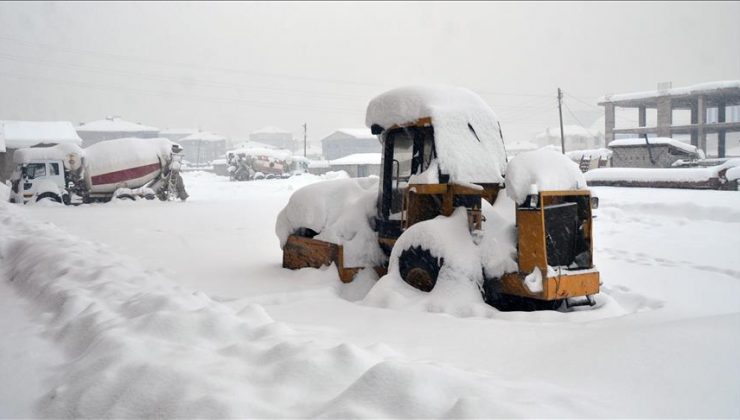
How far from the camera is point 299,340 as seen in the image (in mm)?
3557

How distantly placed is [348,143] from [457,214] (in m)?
66.4

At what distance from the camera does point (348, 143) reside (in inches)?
2822

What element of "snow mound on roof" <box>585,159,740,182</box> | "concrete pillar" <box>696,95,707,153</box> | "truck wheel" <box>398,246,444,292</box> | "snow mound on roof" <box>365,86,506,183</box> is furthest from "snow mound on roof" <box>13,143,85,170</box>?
"concrete pillar" <box>696,95,707,153</box>

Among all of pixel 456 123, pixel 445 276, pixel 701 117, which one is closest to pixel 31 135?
pixel 456 123

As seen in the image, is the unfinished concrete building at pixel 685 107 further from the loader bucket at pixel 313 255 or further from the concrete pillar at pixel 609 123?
the loader bucket at pixel 313 255

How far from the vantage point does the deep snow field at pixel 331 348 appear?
2.71 meters

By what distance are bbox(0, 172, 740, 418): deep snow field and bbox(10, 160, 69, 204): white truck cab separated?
16596 mm

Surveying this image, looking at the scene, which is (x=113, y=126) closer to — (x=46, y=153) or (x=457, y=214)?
(x=46, y=153)

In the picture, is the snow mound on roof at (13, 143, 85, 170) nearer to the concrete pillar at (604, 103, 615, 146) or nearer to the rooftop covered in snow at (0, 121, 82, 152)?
the rooftop covered in snow at (0, 121, 82, 152)

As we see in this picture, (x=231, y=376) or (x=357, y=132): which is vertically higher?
(x=357, y=132)

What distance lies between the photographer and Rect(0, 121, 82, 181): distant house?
37250 millimetres

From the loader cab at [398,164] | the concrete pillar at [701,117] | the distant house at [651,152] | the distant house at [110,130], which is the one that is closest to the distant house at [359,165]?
the distant house at [651,152]

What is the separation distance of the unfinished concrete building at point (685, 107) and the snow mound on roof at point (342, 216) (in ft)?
121

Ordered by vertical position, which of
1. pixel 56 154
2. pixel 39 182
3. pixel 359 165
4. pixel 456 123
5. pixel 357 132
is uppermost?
pixel 357 132
